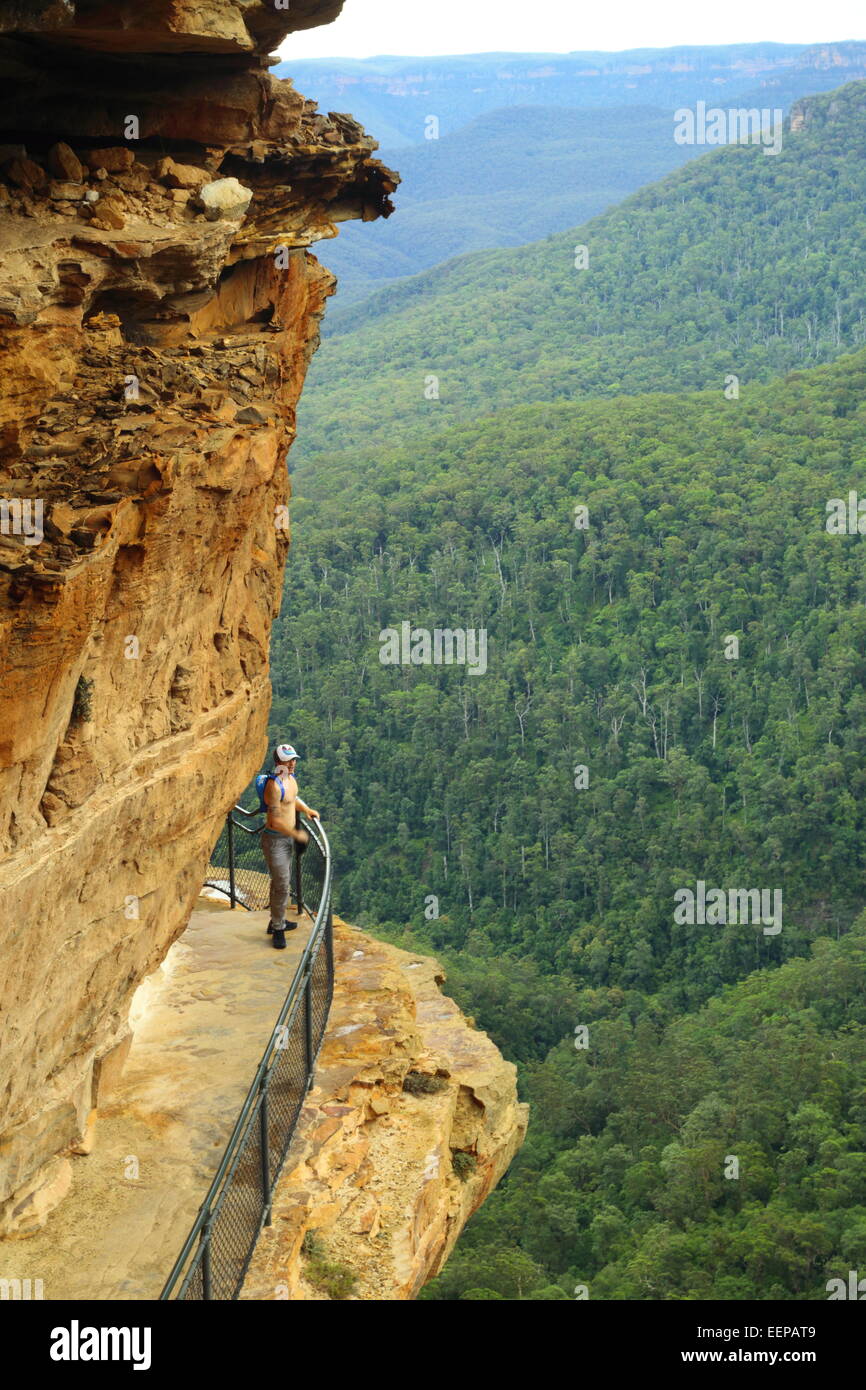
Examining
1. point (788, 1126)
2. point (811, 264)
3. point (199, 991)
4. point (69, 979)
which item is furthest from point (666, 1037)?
point (811, 264)

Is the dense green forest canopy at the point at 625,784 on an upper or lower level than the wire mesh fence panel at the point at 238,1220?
lower

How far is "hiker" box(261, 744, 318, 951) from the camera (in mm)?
12234

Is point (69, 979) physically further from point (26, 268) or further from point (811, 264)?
point (811, 264)

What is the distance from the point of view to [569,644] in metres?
63.6

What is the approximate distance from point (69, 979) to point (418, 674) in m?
54.0

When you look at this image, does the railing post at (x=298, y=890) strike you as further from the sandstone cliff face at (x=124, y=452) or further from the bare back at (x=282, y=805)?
the sandstone cliff face at (x=124, y=452)

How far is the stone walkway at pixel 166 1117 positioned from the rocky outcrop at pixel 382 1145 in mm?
614

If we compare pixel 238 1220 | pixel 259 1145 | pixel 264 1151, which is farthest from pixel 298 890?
pixel 238 1220

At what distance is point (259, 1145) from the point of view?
946 cm

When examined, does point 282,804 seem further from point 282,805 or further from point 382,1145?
point 382,1145

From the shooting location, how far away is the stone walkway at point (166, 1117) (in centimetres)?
860

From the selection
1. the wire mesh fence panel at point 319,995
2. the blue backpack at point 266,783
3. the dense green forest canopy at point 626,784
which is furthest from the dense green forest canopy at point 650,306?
the wire mesh fence panel at point 319,995

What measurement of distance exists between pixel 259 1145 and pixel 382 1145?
6.55ft

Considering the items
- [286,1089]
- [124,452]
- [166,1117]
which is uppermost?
[124,452]
